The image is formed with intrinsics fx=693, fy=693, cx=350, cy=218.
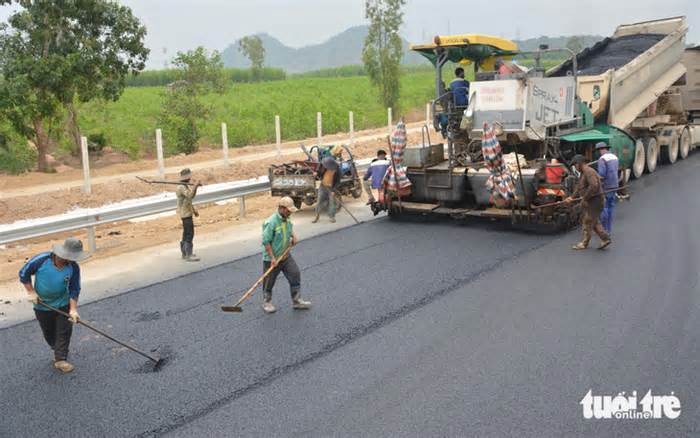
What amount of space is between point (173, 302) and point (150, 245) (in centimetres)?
341

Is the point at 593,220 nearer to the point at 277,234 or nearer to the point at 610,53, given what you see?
the point at 277,234

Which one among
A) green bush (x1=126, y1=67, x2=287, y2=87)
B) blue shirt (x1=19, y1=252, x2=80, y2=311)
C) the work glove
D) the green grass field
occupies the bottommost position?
the work glove

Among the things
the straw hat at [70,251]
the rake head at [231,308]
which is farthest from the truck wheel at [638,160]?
the straw hat at [70,251]

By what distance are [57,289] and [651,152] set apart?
14.2m

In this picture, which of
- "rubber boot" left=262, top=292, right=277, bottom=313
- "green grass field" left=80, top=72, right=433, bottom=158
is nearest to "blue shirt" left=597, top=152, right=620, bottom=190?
"rubber boot" left=262, top=292, right=277, bottom=313

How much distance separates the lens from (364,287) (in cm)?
798

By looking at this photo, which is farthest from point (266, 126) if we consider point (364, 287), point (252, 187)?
point (364, 287)

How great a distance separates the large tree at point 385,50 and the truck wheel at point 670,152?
54.9 ft

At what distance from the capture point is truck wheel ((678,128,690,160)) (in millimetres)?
18281

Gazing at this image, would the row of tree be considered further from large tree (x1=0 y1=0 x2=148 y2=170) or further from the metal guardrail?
the metal guardrail

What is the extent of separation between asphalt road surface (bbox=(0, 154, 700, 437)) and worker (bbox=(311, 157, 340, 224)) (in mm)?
2927

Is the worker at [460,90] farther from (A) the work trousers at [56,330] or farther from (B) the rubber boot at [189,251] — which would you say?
(A) the work trousers at [56,330]


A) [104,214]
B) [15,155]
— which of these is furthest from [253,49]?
[104,214]

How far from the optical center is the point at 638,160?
15641 mm
